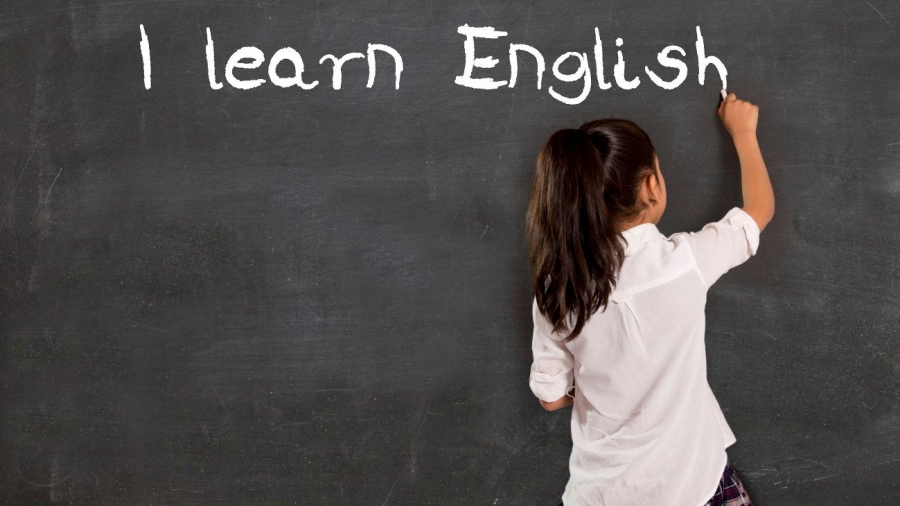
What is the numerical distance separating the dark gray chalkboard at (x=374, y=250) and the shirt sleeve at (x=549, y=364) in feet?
0.62

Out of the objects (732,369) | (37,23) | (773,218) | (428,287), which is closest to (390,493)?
(428,287)

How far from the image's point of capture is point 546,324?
41.6 inches

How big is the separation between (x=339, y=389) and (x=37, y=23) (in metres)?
0.94

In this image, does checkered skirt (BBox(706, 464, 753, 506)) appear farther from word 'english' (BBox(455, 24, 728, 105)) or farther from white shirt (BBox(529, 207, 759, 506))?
word 'english' (BBox(455, 24, 728, 105))

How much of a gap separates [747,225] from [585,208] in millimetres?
319

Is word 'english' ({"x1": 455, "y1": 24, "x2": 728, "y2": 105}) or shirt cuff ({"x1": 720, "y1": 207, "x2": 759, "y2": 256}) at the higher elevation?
word 'english' ({"x1": 455, "y1": 24, "x2": 728, "y2": 105})

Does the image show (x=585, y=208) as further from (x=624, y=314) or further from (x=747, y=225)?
(x=747, y=225)

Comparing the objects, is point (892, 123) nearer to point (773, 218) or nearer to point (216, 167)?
point (773, 218)

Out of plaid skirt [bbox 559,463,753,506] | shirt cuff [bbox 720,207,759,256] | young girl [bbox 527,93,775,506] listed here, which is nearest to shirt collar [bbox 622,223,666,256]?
young girl [bbox 527,93,775,506]

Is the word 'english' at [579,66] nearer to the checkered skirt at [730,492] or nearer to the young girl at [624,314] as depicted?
the young girl at [624,314]

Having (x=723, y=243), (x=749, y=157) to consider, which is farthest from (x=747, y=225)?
(x=749, y=157)

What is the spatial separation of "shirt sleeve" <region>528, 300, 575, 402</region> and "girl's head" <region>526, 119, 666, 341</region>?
3.0 inches

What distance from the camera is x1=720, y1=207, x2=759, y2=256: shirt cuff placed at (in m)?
1.06

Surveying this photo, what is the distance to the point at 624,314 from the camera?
97cm
